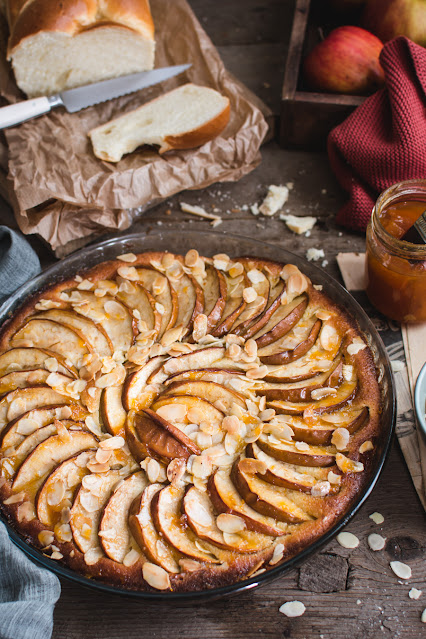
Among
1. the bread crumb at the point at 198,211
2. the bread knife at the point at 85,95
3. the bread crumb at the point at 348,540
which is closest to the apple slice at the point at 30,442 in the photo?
the bread crumb at the point at 348,540

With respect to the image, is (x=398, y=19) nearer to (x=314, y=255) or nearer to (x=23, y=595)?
(x=314, y=255)

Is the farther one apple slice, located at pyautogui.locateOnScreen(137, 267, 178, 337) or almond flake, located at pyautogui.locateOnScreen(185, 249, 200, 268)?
almond flake, located at pyautogui.locateOnScreen(185, 249, 200, 268)

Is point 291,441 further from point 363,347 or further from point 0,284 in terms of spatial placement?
point 0,284

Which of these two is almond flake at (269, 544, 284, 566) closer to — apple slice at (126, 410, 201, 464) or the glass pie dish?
the glass pie dish

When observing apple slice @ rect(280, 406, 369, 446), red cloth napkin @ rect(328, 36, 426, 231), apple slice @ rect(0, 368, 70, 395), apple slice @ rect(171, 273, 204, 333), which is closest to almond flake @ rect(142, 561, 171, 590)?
apple slice @ rect(280, 406, 369, 446)

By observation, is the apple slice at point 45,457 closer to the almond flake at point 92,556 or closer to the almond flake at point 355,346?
the almond flake at point 92,556

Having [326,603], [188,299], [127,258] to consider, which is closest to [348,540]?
[326,603]
